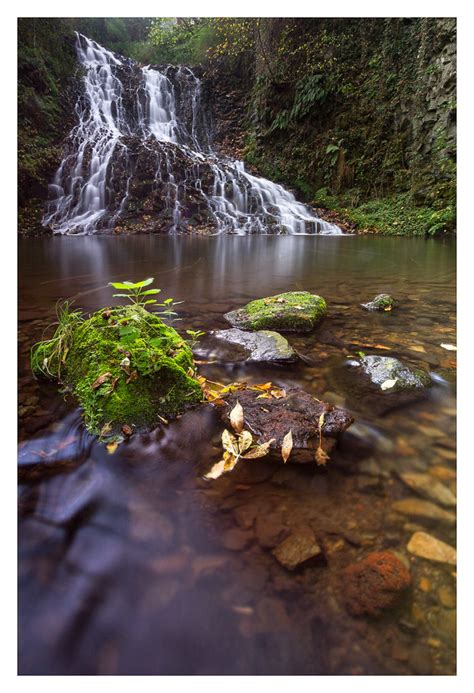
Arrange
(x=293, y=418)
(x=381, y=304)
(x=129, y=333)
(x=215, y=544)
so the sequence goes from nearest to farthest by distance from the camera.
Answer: (x=215, y=544) < (x=293, y=418) < (x=129, y=333) < (x=381, y=304)

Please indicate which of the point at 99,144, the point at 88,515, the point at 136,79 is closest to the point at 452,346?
the point at 88,515

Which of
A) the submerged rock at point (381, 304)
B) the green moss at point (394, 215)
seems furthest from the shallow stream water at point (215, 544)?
the green moss at point (394, 215)

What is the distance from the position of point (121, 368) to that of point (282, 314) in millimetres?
1518

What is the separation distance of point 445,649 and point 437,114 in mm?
17568

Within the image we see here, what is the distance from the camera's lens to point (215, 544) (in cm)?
109

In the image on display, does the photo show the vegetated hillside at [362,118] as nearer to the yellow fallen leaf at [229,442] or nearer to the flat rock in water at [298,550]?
the yellow fallen leaf at [229,442]

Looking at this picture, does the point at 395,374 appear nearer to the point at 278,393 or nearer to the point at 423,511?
the point at 278,393

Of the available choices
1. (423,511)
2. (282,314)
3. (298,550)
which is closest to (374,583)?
(298,550)

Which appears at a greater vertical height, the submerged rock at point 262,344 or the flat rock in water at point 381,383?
the submerged rock at point 262,344

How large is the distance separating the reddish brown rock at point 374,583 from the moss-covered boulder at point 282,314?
1965 mm

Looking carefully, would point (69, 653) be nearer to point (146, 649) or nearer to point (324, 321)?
point (146, 649)

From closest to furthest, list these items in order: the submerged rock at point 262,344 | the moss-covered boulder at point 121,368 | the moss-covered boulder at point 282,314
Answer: the moss-covered boulder at point 121,368 → the submerged rock at point 262,344 → the moss-covered boulder at point 282,314

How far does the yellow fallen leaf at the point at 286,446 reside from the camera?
142 cm

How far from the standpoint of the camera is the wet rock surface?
151cm
